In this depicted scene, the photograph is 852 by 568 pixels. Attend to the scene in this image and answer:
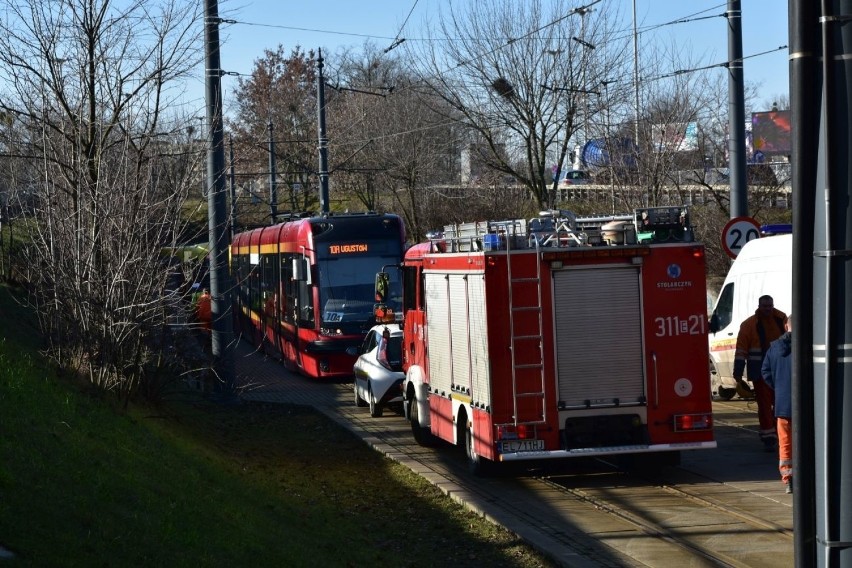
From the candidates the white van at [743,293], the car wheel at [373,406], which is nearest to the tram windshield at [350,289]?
the car wheel at [373,406]

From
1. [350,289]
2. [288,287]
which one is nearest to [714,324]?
[350,289]

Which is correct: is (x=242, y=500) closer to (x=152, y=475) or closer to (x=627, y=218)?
(x=152, y=475)

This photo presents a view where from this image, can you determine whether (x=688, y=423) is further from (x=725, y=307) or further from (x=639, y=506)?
(x=725, y=307)

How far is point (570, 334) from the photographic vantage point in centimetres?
1209

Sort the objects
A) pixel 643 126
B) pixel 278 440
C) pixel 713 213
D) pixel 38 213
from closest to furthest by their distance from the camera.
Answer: pixel 38 213 → pixel 278 440 → pixel 643 126 → pixel 713 213

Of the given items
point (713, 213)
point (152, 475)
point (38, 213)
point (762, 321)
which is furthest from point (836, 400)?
point (713, 213)

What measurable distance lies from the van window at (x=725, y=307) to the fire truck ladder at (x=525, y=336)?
832 cm

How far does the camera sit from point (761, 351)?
13.8 meters

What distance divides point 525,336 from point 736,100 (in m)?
7.63

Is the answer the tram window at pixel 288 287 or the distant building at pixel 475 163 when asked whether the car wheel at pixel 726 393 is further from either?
the distant building at pixel 475 163

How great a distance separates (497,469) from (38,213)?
258 inches

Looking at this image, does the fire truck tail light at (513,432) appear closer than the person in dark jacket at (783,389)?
No

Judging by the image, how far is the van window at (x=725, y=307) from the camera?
765 inches

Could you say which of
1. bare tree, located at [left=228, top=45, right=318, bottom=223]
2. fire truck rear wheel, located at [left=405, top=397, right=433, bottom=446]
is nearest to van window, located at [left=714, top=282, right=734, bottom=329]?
fire truck rear wheel, located at [left=405, top=397, right=433, bottom=446]
